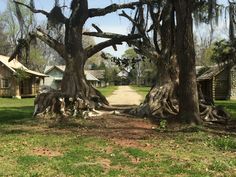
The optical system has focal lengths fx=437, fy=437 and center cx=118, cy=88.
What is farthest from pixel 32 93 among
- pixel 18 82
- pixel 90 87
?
pixel 90 87

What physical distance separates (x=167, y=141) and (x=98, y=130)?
3127 millimetres

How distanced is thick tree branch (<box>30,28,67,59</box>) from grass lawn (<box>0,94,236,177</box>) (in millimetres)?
6354

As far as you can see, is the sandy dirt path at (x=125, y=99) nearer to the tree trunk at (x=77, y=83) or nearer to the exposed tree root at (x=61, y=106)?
the tree trunk at (x=77, y=83)

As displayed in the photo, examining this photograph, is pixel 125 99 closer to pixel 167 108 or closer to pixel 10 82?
pixel 10 82

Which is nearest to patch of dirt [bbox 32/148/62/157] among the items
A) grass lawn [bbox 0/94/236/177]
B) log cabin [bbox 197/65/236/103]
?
grass lawn [bbox 0/94/236/177]

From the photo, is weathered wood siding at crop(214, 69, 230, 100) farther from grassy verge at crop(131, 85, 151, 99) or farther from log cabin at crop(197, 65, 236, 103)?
grassy verge at crop(131, 85, 151, 99)

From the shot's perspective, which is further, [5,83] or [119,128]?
[5,83]

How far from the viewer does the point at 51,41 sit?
21.1 metres

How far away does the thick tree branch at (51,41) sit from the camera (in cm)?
2094

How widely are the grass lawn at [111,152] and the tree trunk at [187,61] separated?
169 cm

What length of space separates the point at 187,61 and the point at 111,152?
5828 millimetres

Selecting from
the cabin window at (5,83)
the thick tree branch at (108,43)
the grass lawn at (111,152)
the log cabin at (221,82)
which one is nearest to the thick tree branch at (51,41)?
the thick tree branch at (108,43)

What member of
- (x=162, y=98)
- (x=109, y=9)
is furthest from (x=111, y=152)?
(x=109, y=9)

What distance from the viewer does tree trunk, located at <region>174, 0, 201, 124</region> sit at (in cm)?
1509
